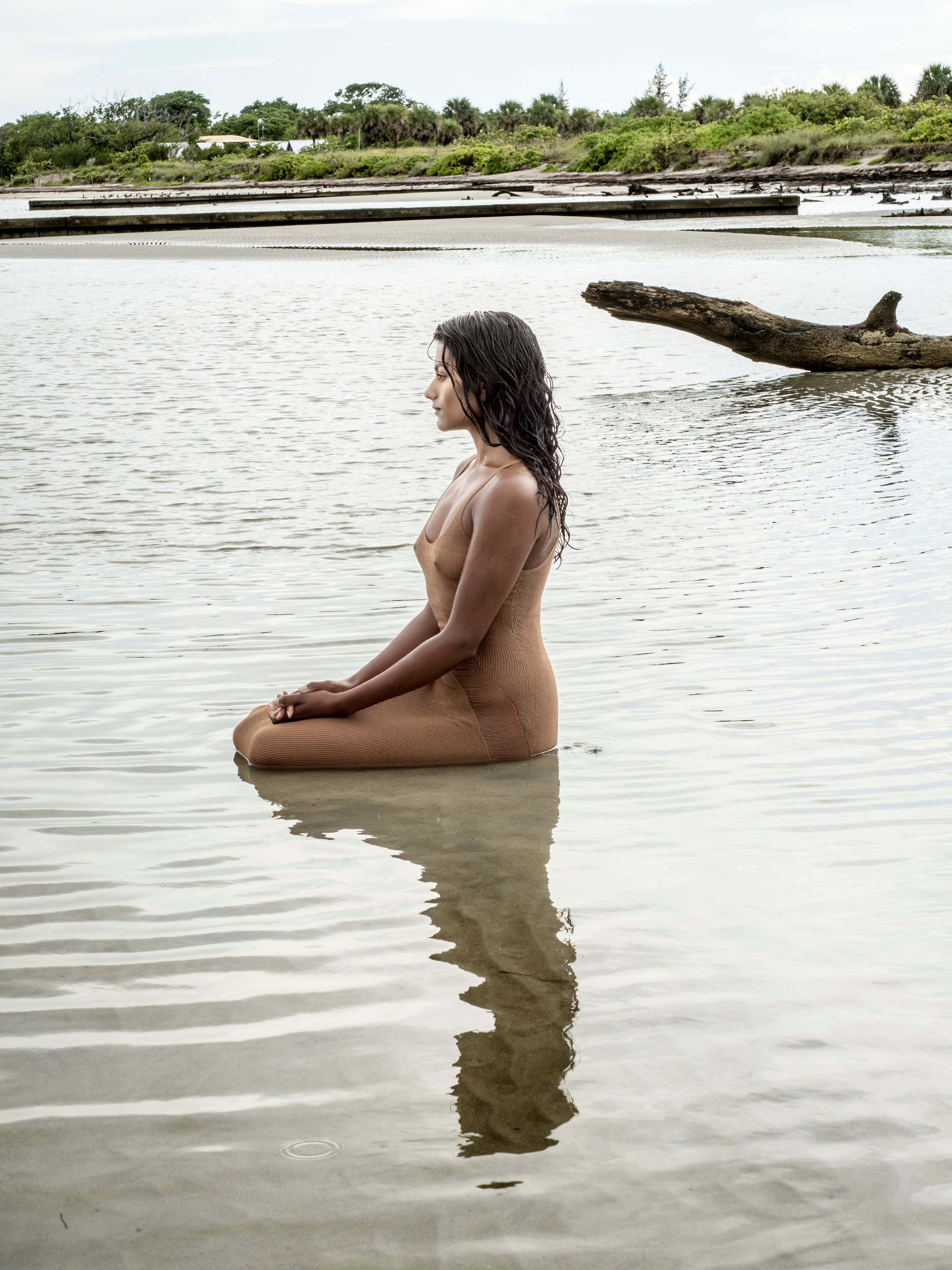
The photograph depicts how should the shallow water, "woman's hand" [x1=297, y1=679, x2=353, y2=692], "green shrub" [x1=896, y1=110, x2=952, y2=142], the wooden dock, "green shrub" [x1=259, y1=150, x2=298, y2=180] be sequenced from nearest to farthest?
the shallow water
"woman's hand" [x1=297, y1=679, x2=353, y2=692]
the wooden dock
"green shrub" [x1=896, y1=110, x2=952, y2=142]
"green shrub" [x1=259, y1=150, x2=298, y2=180]

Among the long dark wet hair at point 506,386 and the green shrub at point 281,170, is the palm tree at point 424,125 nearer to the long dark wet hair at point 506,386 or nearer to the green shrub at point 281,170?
the green shrub at point 281,170

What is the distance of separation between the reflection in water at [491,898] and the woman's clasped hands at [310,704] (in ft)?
0.59

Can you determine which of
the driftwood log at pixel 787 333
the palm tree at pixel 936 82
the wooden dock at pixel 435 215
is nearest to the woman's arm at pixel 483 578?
the driftwood log at pixel 787 333

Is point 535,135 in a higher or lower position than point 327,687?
higher

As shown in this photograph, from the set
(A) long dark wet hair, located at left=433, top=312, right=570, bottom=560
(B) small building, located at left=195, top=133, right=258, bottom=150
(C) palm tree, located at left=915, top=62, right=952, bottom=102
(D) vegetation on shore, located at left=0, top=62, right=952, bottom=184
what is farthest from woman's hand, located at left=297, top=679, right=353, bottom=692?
(B) small building, located at left=195, top=133, right=258, bottom=150

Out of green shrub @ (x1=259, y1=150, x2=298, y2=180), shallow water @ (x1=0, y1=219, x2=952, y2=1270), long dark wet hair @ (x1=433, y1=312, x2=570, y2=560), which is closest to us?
shallow water @ (x1=0, y1=219, x2=952, y2=1270)

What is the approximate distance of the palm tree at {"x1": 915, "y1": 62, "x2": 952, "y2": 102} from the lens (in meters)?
71.3

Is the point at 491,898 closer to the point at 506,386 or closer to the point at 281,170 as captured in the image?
the point at 506,386

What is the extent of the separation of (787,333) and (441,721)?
952cm

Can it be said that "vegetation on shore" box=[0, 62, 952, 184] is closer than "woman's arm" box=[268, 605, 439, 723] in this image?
No

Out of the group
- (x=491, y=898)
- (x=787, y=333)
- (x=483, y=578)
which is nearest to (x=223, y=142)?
(x=787, y=333)

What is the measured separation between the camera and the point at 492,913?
2834mm

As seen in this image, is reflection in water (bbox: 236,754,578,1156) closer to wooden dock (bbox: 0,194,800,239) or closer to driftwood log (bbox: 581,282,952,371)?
driftwood log (bbox: 581,282,952,371)

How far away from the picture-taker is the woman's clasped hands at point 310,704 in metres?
3.59
